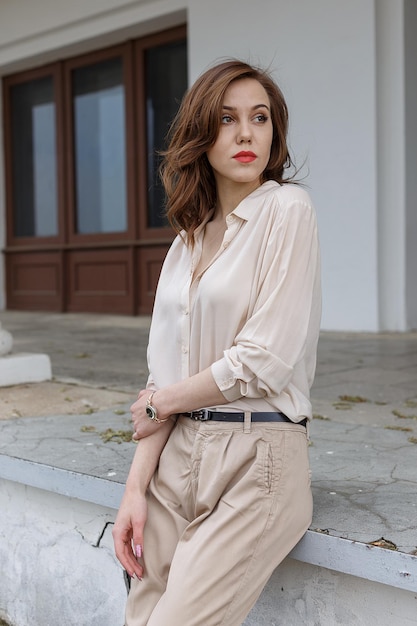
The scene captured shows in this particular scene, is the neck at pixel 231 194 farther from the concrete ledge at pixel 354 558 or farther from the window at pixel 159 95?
the window at pixel 159 95

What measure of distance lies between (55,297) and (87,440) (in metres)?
6.77

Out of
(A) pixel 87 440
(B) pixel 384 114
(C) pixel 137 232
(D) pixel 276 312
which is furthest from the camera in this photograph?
(C) pixel 137 232

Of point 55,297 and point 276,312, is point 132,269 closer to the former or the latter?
point 55,297

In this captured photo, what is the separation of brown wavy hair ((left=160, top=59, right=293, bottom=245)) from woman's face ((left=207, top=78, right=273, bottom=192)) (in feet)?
0.06

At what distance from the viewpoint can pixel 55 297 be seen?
925 cm

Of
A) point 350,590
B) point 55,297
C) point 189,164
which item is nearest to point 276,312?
point 189,164

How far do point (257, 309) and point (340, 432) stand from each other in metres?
1.27

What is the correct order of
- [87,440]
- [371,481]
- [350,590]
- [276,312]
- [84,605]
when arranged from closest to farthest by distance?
[276,312]
[350,590]
[371,481]
[84,605]
[87,440]

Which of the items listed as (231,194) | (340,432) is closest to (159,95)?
(340,432)

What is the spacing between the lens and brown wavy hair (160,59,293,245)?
64.9 inches

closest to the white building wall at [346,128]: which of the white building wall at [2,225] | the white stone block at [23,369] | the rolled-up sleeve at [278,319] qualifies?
the white stone block at [23,369]

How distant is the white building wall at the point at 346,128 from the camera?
19.9 ft

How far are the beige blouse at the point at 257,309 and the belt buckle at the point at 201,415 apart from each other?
0.03m

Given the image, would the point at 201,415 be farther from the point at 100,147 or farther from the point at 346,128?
the point at 100,147
